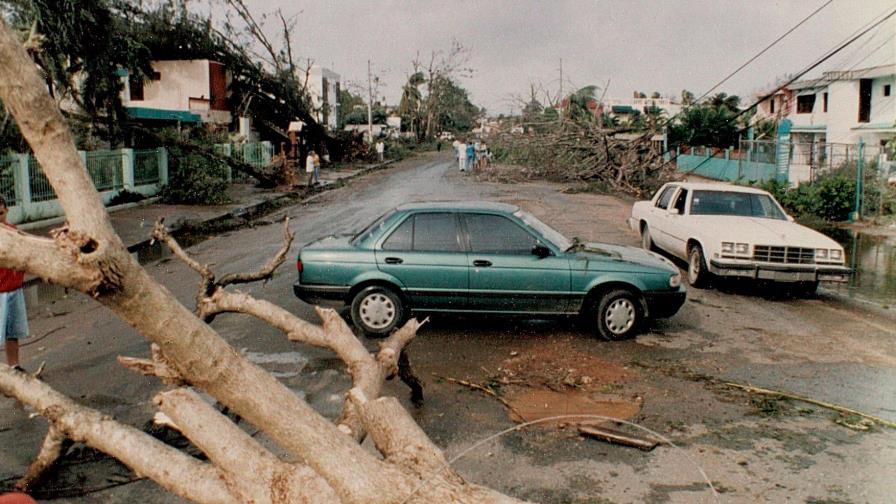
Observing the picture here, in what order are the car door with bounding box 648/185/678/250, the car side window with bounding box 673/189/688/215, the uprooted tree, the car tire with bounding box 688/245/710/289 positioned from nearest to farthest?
the uprooted tree
the car tire with bounding box 688/245/710/289
the car side window with bounding box 673/189/688/215
the car door with bounding box 648/185/678/250

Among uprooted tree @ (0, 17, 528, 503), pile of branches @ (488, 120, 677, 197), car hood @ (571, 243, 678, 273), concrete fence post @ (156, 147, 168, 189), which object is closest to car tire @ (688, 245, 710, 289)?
car hood @ (571, 243, 678, 273)

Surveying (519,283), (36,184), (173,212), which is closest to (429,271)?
(519,283)

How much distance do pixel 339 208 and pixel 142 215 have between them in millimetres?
5549

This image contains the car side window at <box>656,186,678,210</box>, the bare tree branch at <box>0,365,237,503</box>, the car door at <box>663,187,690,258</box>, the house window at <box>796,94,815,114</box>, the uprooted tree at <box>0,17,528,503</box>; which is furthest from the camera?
the house window at <box>796,94,815,114</box>

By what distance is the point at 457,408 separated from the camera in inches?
248

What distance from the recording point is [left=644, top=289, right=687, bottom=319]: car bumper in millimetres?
8391

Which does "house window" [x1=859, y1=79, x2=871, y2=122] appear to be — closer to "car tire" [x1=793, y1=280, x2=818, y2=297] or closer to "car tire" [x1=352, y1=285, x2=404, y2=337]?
"car tire" [x1=793, y1=280, x2=818, y2=297]

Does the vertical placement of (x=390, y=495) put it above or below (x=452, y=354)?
above

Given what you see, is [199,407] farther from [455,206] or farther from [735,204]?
[735,204]

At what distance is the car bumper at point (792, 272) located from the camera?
10484 millimetres

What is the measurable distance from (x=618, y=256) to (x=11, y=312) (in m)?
5.94

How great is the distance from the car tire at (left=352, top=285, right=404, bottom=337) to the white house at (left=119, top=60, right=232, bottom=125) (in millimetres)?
30151

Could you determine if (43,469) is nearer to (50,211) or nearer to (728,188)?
(728,188)

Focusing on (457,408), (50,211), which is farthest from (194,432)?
(50,211)
